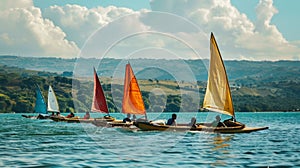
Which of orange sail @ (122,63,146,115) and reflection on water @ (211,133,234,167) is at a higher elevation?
orange sail @ (122,63,146,115)

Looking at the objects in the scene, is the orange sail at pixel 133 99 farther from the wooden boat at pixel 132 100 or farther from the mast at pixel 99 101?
the mast at pixel 99 101

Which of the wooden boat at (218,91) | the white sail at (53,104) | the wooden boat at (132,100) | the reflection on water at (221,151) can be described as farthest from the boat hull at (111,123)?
the white sail at (53,104)

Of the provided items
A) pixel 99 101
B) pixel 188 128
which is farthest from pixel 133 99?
pixel 99 101

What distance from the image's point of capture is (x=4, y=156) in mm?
33969

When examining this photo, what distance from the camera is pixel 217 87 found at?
54969 millimetres

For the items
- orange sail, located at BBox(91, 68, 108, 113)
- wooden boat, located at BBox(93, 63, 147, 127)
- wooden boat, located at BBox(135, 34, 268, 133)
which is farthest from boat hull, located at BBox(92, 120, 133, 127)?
wooden boat, located at BBox(135, 34, 268, 133)

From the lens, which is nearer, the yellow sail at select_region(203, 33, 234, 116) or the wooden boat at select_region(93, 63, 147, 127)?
the yellow sail at select_region(203, 33, 234, 116)

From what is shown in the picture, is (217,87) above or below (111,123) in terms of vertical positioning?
above

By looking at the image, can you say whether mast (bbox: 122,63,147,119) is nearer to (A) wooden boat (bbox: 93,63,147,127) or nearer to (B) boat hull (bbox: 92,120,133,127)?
(A) wooden boat (bbox: 93,63,147,127)

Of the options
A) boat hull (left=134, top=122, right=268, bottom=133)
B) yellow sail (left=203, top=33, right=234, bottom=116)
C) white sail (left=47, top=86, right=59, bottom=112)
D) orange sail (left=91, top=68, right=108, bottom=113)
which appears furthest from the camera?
white sail (left=47, top=86, right=59, bottom=112)

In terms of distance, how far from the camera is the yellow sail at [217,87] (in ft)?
180

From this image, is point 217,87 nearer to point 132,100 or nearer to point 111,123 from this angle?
point 132,100

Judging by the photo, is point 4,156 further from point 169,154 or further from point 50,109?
point 50,109

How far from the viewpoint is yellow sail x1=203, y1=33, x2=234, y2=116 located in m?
54.8
